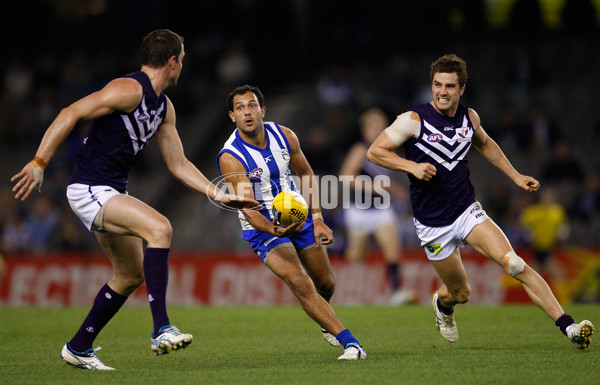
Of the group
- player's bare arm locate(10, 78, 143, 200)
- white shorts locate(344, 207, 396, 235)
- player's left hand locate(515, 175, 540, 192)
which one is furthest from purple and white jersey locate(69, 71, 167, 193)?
white shorts locate(344, 207, 396, 235)

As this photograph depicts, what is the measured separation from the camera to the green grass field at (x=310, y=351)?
19.2 feet

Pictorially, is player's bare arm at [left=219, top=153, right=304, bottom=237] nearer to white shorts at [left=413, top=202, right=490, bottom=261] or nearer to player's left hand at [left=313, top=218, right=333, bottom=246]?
player's left hand at [left=313, top=218, right=333, bottom=246]

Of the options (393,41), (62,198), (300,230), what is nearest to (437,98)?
(300,230)

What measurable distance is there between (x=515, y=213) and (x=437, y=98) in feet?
27.1

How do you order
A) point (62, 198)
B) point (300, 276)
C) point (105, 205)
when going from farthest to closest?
1. point (62, 198)
2. point (300, 276)
3. point (105, 205)

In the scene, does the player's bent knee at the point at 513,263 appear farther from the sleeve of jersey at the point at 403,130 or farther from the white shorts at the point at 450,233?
the sleeve of jersey at the point at 403,130

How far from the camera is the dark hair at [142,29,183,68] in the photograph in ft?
21.5

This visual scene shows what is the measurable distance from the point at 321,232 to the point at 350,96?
12289 mm

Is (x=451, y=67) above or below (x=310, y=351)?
above

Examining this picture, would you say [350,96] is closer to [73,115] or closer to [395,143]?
[395,143]

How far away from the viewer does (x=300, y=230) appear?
691cm

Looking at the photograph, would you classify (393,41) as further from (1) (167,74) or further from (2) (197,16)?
(1) (167,74)

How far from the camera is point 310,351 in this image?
7.50 meters

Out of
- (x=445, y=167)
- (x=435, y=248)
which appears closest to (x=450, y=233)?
(x=435, y=248)
